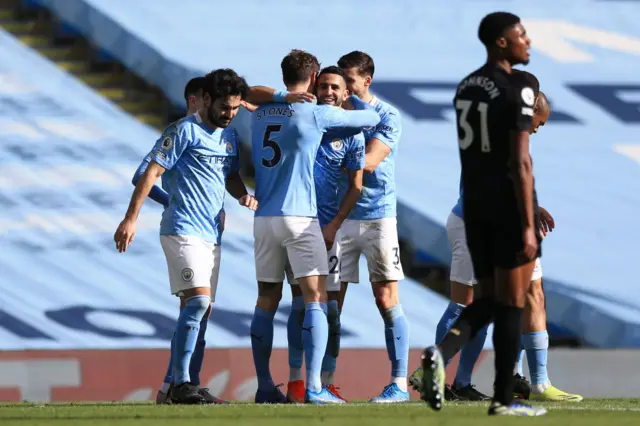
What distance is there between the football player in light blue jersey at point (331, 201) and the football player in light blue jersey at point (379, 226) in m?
0.13

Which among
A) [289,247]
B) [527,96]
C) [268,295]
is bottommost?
[268,295]

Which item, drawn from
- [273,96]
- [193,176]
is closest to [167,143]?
[193,176]

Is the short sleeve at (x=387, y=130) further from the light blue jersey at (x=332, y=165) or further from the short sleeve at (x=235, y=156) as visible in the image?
the short sleeve at (x=235, y=156)

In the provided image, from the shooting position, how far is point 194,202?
7164mm

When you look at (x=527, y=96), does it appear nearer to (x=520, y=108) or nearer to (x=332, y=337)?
(x=520, y=108)

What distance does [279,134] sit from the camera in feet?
23.4

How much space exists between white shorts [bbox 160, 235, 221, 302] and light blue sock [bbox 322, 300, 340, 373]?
926mm

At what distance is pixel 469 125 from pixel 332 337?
2476 millimetres

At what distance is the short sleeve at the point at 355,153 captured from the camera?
7.52 m

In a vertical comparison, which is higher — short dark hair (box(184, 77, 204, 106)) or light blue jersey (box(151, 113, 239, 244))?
short dark hair (box(184, 77, 204, 106))

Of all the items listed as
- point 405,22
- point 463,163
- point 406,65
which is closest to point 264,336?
point 463,163

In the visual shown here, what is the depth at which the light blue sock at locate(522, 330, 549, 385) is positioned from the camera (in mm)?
7602

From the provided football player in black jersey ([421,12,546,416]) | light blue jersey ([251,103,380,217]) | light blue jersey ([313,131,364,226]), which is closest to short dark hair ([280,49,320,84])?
light blue jersey ([251,103,380,217])

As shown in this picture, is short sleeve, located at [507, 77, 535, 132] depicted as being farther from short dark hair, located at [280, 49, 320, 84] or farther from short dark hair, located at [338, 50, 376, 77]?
short dark hair, located at [338, 50, 376, 77]
